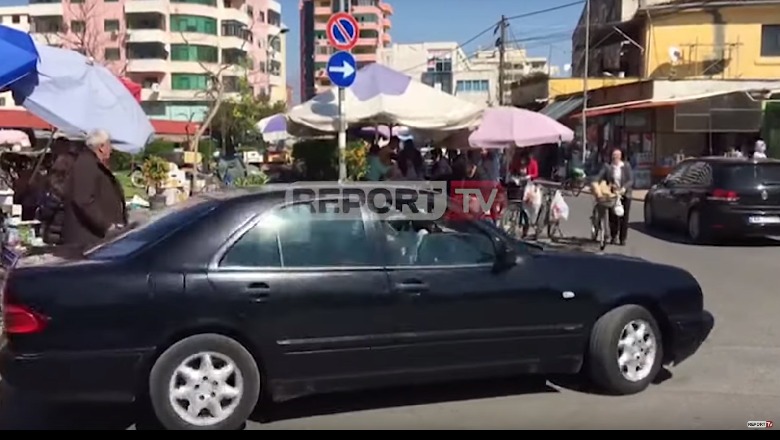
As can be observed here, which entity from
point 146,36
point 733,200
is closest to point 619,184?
point 733,200

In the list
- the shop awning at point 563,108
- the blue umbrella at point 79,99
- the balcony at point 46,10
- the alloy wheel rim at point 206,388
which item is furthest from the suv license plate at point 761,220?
the balcony at point 46,10

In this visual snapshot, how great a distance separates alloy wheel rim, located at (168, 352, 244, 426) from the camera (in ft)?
16.2

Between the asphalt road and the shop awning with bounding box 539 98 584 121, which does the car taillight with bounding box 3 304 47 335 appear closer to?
the asphalt road

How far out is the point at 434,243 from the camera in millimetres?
5629

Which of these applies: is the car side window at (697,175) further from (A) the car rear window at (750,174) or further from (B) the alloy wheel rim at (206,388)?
(B) the alloy wheel rim at (206,388)

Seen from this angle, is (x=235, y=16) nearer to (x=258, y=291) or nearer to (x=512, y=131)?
(x=512, y=131)

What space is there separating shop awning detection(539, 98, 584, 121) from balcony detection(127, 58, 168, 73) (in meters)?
41.9

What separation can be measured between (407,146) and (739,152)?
52.7 feet

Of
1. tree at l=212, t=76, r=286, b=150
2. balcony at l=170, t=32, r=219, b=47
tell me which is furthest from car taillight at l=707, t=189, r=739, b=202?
balcony at l=170, t=32, r=219, b=47

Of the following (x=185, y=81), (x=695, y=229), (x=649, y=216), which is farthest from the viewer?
(x=185, y=81)

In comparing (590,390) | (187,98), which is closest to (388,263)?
(590,390)

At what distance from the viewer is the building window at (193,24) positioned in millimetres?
73438

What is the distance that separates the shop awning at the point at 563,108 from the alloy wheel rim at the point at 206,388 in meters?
32.6

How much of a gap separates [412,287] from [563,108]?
34.1 meters
